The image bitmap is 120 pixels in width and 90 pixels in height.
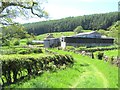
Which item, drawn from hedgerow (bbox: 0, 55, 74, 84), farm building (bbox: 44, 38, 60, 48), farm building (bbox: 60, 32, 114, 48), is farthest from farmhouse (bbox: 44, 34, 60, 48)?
hedgerow (bbox: 0, 55, 74, 84)

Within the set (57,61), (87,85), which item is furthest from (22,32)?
(87,85)

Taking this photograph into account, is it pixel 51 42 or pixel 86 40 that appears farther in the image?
pixel 51 42

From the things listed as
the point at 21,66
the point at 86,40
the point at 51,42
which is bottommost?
the point at 51,42

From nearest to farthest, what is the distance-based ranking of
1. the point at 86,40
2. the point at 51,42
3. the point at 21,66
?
the point at 21,66 < the point at 86,40 < the point at 51,42

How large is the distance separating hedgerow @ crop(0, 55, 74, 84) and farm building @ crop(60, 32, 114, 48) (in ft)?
267

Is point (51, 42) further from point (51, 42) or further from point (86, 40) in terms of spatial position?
point (86, 40)

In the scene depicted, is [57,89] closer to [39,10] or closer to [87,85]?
[87,85]

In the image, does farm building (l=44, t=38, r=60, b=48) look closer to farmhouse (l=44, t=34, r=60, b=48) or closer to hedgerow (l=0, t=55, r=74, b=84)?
farmhouse (l=44, t=34, r=60, b=48)

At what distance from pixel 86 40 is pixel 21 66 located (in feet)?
323

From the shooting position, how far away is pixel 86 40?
120 metres

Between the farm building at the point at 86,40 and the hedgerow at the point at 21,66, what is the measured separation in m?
81.5

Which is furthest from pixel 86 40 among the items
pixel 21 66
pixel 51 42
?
pixel 21 66

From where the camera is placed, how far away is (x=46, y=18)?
45312 mm

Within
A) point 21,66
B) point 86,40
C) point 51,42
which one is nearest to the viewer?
point 21,66
